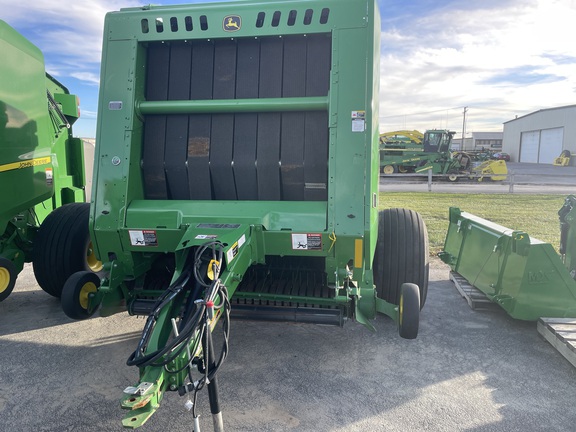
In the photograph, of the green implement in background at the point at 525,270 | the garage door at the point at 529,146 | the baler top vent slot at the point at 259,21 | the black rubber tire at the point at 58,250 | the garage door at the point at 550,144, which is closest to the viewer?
the baler top vent slot at the point at 259,21

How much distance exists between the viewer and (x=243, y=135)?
359cm

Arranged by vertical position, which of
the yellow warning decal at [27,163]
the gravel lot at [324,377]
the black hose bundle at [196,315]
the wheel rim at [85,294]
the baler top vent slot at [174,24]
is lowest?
the gravel lot at [324,377]

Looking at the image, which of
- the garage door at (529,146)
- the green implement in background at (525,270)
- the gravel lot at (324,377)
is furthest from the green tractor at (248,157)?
the garage door at (529,146)

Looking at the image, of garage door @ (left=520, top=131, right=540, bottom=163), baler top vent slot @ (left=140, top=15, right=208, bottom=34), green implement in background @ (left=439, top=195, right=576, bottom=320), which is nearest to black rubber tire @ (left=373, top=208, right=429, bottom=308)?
green implement in background @ (left=439, top=195, right=576, bottom=320)

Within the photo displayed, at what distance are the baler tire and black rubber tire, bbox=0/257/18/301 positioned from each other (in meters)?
0.38

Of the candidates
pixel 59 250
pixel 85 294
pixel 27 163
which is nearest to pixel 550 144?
pixel 59 250

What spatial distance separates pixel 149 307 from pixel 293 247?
1.21 metres

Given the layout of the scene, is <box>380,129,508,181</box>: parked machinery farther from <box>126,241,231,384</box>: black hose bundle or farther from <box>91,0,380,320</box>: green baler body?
<box>126,241,231,384</box>: black hose bundle

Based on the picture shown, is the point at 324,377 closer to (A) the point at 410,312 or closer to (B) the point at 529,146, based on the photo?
(A) the point at 410,312

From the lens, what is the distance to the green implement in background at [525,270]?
3672mm

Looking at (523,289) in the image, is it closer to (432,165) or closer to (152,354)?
(152,354)

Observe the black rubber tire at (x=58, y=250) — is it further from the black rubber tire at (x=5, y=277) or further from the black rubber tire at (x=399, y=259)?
the black rubber tire at (x=399, y=259)

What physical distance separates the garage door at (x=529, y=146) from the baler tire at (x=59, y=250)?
48772 millimetres

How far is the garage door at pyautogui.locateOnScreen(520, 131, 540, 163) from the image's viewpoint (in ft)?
147
